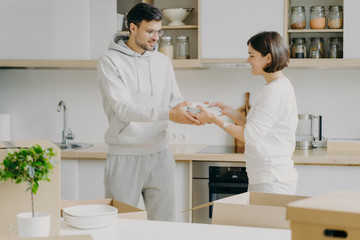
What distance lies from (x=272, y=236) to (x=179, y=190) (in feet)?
6.32

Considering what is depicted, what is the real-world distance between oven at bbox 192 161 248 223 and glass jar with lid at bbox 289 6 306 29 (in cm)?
107

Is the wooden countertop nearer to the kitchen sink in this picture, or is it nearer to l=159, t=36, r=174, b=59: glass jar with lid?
the kitchen sink

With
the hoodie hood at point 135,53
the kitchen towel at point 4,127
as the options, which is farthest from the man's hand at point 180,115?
the kitchen towel at point 4,127

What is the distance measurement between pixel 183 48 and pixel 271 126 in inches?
63.4

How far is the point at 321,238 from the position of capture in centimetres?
86

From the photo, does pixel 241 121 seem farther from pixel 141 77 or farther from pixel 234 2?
pixel 234 2

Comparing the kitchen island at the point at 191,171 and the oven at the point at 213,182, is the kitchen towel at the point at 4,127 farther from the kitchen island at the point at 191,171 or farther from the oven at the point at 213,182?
the oven at the point at 213,182

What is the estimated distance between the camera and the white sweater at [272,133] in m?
2.28

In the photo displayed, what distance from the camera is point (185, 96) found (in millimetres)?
4078

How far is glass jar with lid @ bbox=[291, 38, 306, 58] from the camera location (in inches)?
141

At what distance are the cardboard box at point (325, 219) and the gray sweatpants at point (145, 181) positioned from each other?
1818 millimetres

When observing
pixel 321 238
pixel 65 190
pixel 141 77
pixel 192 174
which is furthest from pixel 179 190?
pixel 321 238

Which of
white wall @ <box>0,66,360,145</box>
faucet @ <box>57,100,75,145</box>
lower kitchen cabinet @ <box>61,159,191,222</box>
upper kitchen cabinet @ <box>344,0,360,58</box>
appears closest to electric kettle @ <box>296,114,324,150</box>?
white wall @ <box>0,66,360,145</box>

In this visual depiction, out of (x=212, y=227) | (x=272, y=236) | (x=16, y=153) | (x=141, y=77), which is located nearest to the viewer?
(x=16, y=153)
